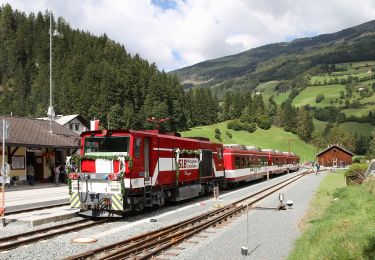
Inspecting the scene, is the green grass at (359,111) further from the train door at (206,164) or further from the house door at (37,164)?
the train door at (206,164)

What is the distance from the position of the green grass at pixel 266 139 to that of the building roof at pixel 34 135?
269 ft

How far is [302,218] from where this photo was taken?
18688mm

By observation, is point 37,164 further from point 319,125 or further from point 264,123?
point 319,125

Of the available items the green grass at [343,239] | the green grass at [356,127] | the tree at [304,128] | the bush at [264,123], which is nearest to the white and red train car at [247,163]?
the green grass at [343,239]

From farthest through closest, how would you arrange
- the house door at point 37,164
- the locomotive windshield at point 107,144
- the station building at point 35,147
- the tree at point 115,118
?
the tree at point 115,118, the house door at point 37,164, the station building at point 35,147, the locomotive windshield at point 107,144

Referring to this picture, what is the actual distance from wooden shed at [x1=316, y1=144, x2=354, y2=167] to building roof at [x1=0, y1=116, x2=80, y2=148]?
77466 mm

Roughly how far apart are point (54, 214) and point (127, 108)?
95.4 m

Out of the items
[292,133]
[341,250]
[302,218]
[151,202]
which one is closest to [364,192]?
[302,218]

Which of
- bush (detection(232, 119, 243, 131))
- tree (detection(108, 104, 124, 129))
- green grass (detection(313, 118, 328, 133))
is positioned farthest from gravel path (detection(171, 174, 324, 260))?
green grass (detection(313, 118, 328, 133))

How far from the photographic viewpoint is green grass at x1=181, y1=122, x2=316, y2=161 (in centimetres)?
12762

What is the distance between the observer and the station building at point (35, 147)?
113 ft

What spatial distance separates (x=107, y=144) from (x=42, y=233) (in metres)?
4.55

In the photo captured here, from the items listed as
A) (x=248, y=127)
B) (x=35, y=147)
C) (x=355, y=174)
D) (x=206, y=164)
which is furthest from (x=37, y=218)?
(x=248, y=127)

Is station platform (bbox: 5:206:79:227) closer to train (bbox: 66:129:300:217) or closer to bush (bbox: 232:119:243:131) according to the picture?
train (bbox: 66:129:300:217)
